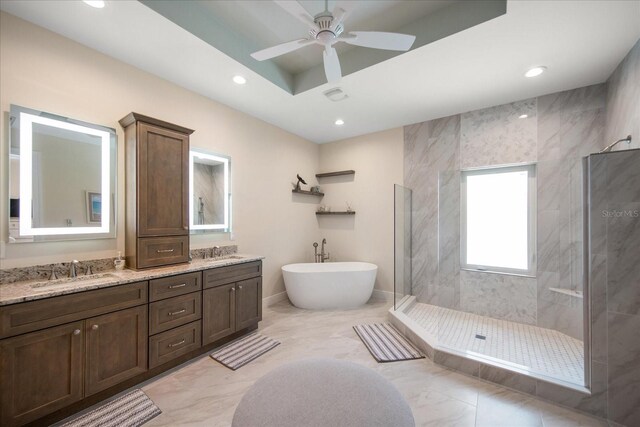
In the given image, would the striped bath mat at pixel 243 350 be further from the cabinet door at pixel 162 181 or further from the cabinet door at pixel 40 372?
the cabinet door at pixel 162 181

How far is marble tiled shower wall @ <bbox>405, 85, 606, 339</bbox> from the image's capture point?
276cm

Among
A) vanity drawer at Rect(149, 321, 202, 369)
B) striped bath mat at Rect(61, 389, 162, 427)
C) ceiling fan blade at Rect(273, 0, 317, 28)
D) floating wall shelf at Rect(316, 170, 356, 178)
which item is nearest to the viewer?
ceiling fan blade at Rect(273, 0, 317, 28)

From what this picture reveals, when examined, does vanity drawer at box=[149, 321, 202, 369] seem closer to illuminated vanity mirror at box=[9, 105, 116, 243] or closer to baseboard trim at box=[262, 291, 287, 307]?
illuminated vanity mirror at box=[9, 105, 116, 243]

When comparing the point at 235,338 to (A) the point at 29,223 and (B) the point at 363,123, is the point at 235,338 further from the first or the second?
(B) the point at 363,123

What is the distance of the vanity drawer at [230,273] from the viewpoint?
8.09 ft

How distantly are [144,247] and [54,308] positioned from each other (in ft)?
2.40

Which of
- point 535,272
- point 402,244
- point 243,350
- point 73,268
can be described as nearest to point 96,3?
point 73,268

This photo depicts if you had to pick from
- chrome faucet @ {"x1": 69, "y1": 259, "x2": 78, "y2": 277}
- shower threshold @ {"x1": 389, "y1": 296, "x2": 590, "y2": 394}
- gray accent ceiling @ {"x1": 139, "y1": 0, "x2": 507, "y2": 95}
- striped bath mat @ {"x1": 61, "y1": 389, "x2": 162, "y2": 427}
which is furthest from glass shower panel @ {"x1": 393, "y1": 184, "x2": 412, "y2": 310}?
chrome faucet @ {"x1": 69, "y1": 259, "x2": 78, "y2": 277}

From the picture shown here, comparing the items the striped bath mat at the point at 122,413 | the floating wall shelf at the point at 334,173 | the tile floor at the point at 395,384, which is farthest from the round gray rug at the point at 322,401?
the floating wall shelf at the point at 334,173

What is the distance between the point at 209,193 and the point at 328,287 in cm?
206

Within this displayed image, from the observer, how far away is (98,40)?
6.82 ft

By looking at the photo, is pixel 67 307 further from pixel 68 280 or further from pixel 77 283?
pixel 68 280

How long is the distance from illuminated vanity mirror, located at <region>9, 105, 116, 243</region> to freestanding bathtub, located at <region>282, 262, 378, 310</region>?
225 cm

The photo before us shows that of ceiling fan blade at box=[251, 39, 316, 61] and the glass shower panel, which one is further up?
ceiling fan blade at box=[251, 39, 316, 61]
